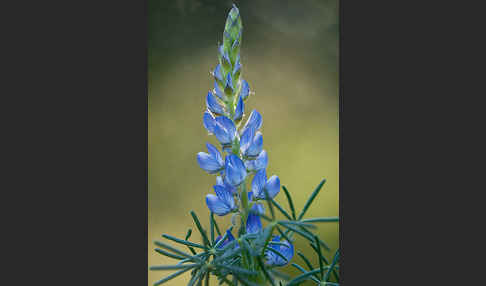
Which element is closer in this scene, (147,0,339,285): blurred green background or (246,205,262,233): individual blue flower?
(246,205,262,233): individual blue flower

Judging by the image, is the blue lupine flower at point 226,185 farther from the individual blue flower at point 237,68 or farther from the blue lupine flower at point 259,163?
the individual blue flower at point 237,68

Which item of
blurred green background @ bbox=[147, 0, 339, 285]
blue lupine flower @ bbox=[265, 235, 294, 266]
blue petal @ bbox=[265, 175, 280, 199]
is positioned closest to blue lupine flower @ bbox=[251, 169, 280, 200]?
blue petal @ bbox=[265, 175, 280, 199]

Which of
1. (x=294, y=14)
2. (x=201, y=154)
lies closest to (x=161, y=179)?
(x=294, y=14)

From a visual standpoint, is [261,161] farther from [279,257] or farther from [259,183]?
[279,257]

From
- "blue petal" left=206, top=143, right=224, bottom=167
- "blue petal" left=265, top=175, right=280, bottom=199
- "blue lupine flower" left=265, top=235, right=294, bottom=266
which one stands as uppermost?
"blue petal" left=206, top=143, right=224, bottom=167

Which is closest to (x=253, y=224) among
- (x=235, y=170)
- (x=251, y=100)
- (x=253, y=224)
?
(x=253, y=224)

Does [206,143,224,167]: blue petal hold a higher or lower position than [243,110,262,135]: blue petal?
lower

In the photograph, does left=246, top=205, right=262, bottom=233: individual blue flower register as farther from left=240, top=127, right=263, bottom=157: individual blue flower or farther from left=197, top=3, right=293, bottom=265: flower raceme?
left=240, top=127, right=263, bottom=157: individual blue flower
